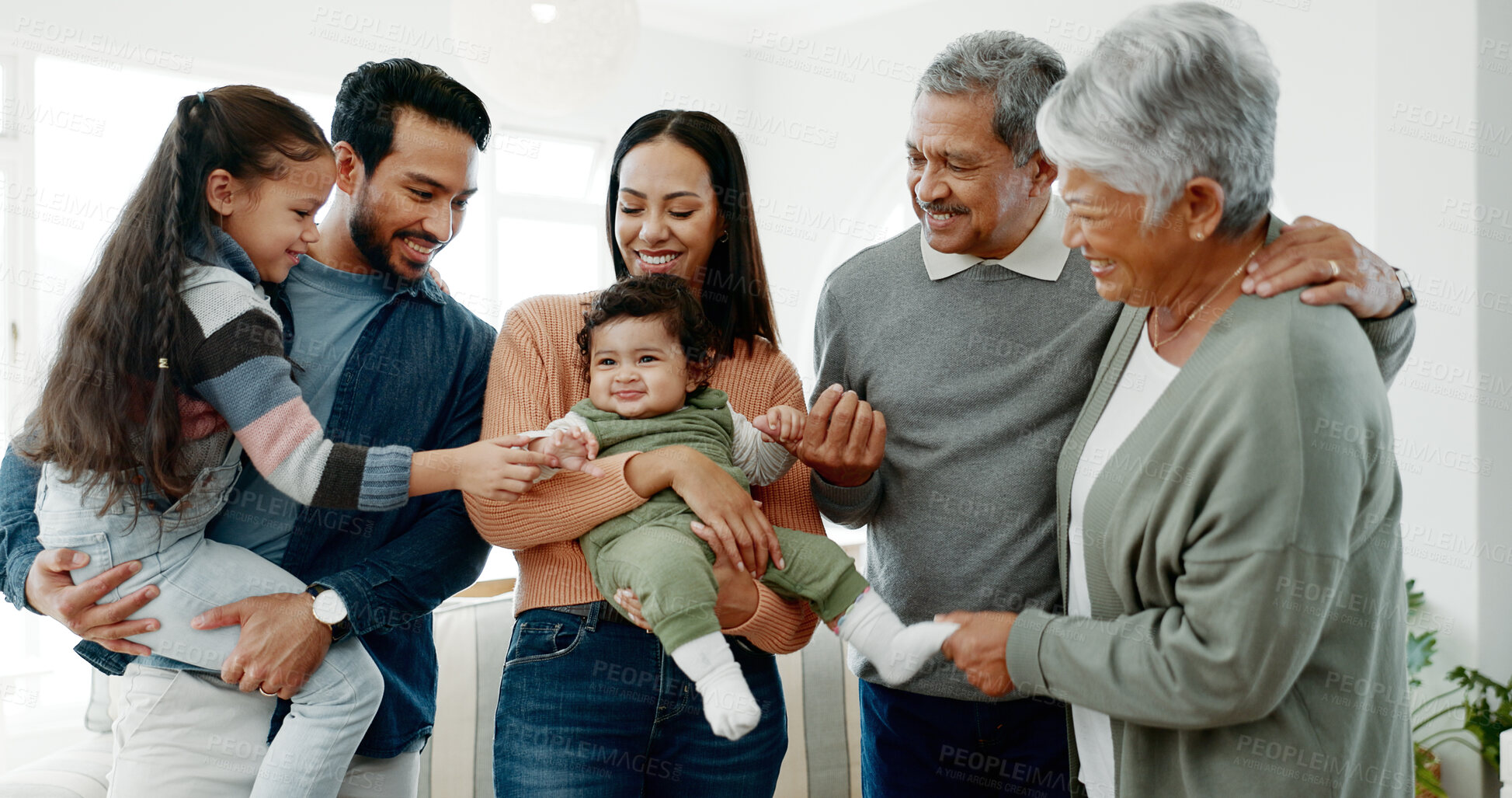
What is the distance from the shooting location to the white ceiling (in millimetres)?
6273

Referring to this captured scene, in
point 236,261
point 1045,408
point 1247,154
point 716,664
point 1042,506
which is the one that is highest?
point 1247,154

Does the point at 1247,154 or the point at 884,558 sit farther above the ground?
the point at 1247,154

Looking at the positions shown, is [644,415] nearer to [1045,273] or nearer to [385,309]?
[385,309]

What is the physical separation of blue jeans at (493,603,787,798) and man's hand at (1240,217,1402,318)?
0.91 m

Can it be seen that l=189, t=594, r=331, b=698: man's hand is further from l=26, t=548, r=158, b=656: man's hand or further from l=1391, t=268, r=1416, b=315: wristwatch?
l=1391, t=268, r=1416, b=315: wristwatch

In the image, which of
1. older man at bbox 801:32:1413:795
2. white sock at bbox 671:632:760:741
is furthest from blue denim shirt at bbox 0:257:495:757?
older man at bbox 801:32:1413:795

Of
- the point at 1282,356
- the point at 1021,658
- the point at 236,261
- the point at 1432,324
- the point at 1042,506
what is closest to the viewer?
the point at 1282,356

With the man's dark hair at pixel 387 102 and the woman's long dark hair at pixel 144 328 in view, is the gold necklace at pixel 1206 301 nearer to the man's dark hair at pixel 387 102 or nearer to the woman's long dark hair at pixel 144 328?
the man's dark hair at pixel 387 102

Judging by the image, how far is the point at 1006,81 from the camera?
158 cm

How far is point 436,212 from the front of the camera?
1.62m

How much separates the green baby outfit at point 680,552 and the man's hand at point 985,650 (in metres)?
0.18

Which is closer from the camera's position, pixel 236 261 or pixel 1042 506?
pixel 236 261

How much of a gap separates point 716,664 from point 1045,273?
79 cm

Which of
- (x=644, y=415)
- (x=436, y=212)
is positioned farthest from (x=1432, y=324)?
(x=436, y=212)
